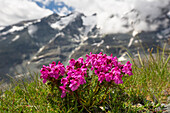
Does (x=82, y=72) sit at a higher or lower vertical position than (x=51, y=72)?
lower

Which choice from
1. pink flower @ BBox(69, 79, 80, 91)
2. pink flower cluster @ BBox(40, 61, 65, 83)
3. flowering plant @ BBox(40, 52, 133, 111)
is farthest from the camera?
pink flower cluster @ BBox(40, 61, 65, 83)

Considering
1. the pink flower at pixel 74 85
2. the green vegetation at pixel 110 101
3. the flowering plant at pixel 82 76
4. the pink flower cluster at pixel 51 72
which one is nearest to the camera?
the pink flower at pixel 74 85

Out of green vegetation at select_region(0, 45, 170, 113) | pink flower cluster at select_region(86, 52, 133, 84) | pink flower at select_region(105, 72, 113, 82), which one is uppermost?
pink flower cluster at select_region(86, 52, 133, 84)

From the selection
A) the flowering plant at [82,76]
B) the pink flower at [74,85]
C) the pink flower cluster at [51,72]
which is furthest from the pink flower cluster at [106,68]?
the pink flower cluster at [51,72]

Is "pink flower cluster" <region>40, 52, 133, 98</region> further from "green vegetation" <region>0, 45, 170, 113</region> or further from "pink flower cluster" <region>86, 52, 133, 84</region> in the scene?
"green vegetation" <region>0, 45, 170, 113</region>

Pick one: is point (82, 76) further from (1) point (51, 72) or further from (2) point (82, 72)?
(1) point (51, 72)

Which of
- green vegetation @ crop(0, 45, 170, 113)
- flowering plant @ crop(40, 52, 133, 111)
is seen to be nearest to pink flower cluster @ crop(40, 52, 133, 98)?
flowering plant @ crop(40, 52, 133, 111)

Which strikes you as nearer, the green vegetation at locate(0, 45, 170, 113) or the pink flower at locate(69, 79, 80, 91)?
the pink flower at locate(69, 79, 80, 91)

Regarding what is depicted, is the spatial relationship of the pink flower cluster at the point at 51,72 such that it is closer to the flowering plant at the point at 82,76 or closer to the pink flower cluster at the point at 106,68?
the flowering plant at the point at 82,76

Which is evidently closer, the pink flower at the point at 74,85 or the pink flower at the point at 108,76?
the pink flower at the point at 74,85

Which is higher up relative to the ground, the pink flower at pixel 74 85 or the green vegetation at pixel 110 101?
the pink flower at pixel 74 85

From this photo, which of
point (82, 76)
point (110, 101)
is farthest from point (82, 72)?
point (110, 101)

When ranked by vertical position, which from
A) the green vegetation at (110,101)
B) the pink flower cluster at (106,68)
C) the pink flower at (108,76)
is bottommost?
the green vegetation at (110,101)
